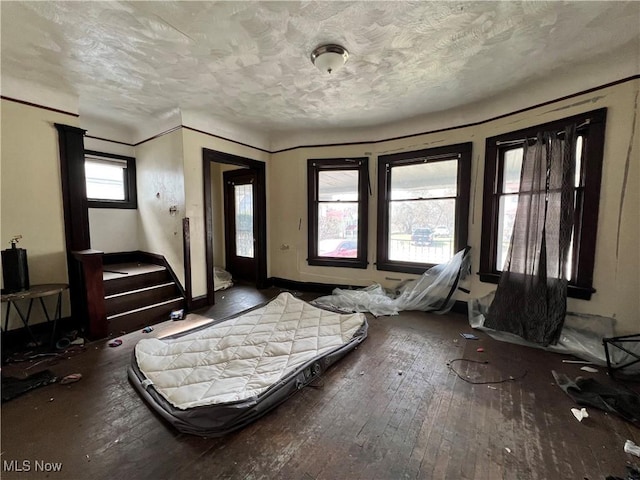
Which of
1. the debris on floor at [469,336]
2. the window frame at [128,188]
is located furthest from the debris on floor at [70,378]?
the debris on floor at [469,336]

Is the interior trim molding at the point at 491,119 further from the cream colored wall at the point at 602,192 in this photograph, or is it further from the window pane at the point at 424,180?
the window pane at the point at 424,180

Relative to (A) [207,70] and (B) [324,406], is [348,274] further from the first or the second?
(A) [207,70]

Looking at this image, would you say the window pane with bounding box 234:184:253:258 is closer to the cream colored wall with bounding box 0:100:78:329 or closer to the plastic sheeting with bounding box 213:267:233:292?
the plastic sheeting with bounding box 213:267:233:292

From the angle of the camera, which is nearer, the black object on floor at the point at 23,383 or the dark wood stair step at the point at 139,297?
the black object on floor at the point at 23,383

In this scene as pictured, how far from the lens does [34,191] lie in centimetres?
283

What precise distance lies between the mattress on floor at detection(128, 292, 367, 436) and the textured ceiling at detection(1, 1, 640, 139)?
2537 mm

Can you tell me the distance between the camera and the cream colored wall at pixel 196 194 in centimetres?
363

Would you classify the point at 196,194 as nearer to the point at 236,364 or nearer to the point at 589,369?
the point at 236,364

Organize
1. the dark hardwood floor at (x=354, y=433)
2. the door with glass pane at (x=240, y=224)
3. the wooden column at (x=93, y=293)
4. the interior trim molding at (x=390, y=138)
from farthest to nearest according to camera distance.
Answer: the door with glass pane at (x=240, y=224) → the wooden column at (x=93, y=293) → the interior trim molding at (x=390, y=138) → the dark hardwood floor at (x=354, y=433)

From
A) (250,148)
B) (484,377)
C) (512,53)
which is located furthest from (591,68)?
(250,148)

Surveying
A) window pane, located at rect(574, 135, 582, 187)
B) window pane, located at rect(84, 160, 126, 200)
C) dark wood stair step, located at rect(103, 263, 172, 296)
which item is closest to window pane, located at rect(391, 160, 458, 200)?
window pane, located at rect(574, 135, 582, 187)

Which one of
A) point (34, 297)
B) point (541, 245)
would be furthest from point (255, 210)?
point (541, 245)

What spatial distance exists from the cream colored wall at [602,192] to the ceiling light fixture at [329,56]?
2035mm

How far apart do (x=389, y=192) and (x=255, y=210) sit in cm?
234
